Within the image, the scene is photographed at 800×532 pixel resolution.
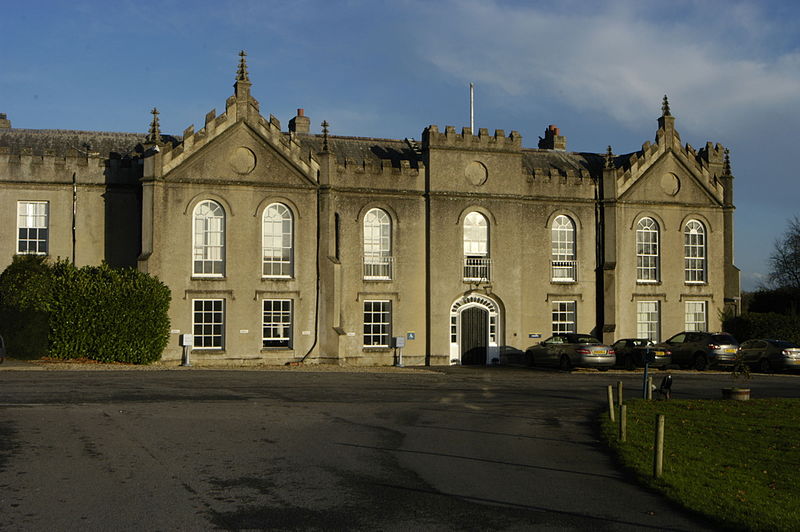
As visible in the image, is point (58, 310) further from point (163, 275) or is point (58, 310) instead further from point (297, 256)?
point (297, 256)

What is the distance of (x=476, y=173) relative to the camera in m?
36.8

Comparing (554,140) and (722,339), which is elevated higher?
(554,140)

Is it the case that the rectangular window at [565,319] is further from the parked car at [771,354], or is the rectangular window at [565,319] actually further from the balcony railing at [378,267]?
the balcony railing at [378,267]

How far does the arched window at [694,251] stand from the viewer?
39.8m

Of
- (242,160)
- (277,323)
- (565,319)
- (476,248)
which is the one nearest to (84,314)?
(277,323)

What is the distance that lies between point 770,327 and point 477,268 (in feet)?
42.9

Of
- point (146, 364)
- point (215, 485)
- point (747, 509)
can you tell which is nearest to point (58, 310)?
point (146, 364)

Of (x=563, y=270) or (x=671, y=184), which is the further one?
(x=671, y=184)

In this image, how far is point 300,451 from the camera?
13688mm

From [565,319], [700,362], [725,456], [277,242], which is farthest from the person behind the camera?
[565,319]

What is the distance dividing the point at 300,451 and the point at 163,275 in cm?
2034

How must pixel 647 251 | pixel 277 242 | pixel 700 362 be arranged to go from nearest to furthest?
pixel 277 242
pixel 700 362
pixel 647 251

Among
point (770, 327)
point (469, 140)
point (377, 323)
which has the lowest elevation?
point (770, 327)

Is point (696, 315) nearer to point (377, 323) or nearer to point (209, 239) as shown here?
point (377, 323)
